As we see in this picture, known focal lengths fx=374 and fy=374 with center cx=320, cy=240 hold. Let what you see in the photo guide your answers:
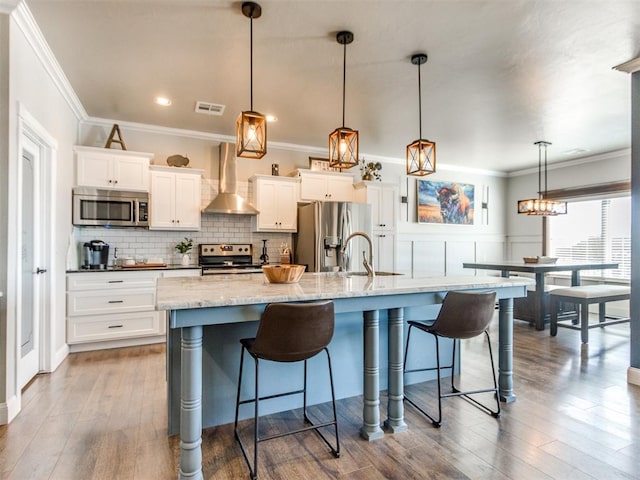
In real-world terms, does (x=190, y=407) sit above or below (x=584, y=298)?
below

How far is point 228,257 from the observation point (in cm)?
518

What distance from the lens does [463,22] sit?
8.42 feet

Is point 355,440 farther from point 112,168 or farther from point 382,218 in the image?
point 382,218

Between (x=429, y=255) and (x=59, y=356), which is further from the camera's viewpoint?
(x=429, y=255)

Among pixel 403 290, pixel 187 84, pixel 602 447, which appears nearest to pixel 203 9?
pixel 187 84

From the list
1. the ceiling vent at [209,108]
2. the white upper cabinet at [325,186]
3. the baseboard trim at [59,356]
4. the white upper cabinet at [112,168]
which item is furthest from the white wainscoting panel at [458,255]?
the baseboard trim at [59,356]

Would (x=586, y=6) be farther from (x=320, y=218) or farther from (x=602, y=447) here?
(x=320, y=218)

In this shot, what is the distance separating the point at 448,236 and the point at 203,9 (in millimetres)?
6003

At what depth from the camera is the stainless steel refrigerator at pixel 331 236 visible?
191 inches

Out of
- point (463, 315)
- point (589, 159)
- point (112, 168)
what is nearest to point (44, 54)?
point (112, 168)

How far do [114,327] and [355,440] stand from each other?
313cm

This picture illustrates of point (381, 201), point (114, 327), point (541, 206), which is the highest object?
point (381, 201)

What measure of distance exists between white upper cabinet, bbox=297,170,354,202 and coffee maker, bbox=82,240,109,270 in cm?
256

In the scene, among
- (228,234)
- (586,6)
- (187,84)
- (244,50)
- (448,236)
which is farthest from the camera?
(448,236)
